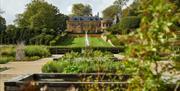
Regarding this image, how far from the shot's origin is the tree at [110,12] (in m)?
97.9

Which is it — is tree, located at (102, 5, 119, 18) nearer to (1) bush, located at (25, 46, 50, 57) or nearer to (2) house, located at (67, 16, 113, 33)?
(2) house, located at (67, 16, 113, 33)

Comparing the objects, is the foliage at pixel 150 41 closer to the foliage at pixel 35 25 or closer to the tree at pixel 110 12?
the foliage at pixel 35 25

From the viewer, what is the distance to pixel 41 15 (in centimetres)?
7238

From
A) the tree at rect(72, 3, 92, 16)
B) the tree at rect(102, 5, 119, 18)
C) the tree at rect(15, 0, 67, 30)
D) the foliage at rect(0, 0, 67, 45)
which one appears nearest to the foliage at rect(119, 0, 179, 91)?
the foliage at rect(0, 0, 67, 45)

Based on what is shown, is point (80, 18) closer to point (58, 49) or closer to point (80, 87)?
point (58, 49)

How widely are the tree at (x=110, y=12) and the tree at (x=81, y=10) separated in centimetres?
487

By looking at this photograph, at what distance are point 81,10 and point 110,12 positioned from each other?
9282mm

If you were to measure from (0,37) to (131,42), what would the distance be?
175 ft

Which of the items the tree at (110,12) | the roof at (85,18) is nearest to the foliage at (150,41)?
the tree at (110,12)

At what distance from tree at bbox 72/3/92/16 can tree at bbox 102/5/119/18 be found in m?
4.87

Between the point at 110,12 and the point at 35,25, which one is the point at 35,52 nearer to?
the point at 35,25

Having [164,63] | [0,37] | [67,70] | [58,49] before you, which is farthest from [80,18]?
[164,63]

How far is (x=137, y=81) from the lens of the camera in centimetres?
416

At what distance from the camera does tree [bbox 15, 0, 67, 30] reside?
72375mm
